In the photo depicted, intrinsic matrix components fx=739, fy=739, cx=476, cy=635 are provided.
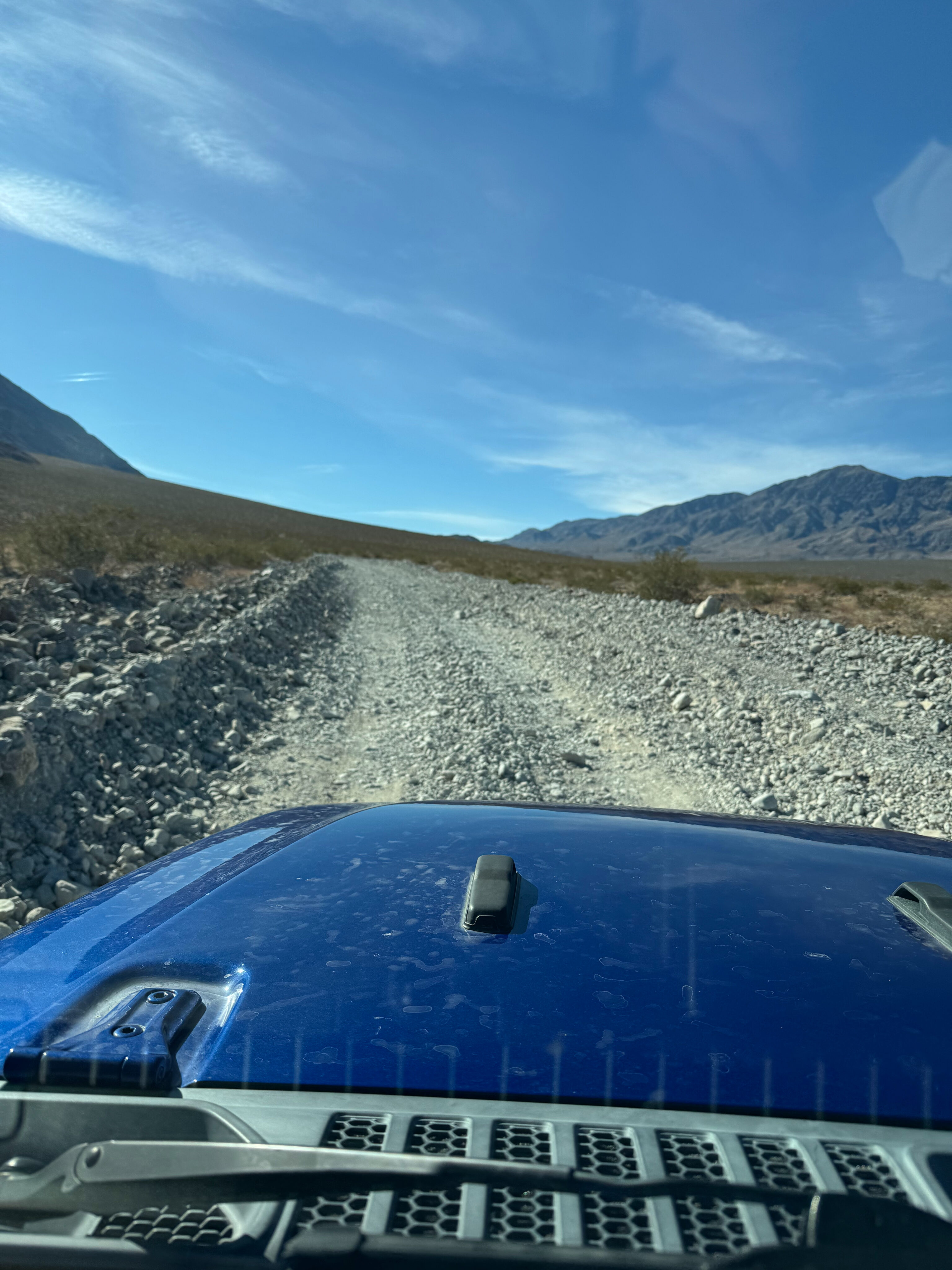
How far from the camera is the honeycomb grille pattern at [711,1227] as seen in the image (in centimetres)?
88

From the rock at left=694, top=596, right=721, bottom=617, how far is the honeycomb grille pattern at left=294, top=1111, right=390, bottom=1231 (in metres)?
16.8

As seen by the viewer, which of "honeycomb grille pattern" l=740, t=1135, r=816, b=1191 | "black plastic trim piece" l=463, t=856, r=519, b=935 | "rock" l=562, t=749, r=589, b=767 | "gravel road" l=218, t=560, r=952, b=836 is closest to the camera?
"honeycomb grille pattern" l=740, t=1135, r=816, b=1191

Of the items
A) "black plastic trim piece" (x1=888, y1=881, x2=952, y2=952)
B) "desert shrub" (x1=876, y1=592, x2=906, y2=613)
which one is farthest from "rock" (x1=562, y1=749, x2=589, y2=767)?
"desert shrub" (x1=876, y1=592, x2=906, y2=613)

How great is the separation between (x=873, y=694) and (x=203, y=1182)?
10362 mm

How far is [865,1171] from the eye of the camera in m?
1.01

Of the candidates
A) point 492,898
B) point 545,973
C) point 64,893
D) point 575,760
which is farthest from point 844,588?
point 545,973

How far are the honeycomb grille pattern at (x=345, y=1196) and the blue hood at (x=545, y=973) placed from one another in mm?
85

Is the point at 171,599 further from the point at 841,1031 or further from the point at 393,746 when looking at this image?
the point at 841,1031

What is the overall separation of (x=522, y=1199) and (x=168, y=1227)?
1.46 feet

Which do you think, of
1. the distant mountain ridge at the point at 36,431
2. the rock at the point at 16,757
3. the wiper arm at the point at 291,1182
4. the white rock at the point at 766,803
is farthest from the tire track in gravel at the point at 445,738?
the distant mountain ridge at the point at 36,431

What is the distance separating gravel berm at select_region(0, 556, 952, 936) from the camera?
219 inches

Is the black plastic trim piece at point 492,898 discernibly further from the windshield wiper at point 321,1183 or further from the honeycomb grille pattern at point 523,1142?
the windshield wiper at point 321,1183

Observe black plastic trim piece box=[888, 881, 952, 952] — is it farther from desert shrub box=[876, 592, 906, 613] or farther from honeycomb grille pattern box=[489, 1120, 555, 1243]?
desert shrub box=[876, 592, 906, 613]

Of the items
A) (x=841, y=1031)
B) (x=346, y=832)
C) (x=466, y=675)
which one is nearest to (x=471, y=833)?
(x=346, y=832)
